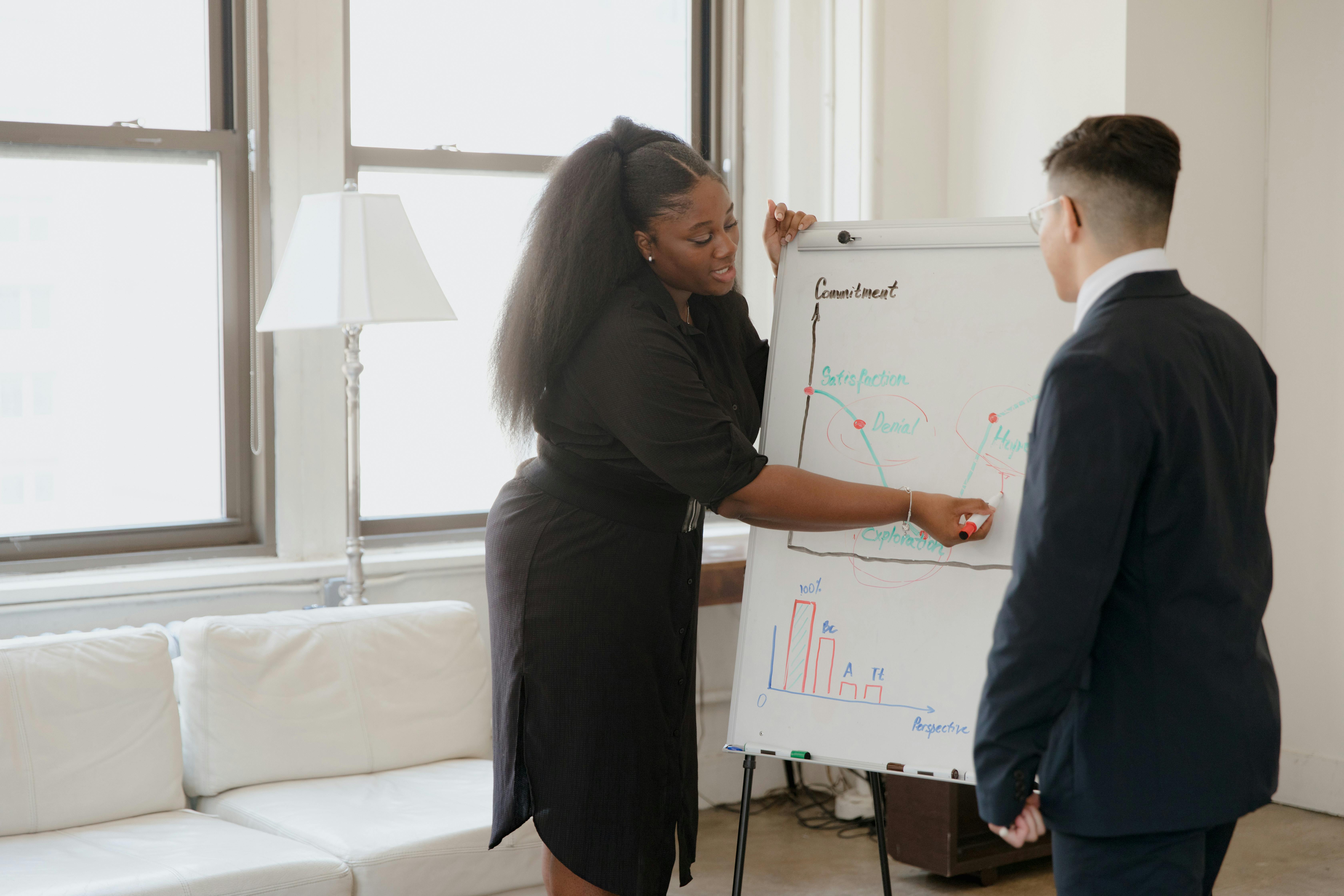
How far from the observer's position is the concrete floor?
297cm

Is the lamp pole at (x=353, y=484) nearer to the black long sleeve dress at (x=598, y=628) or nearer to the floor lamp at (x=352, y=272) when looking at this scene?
the floor lamp at (x=352, y=272)

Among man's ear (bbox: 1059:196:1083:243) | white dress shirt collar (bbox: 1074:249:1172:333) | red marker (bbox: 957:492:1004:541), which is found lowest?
red marker (bbox: 957:492:1004:541)

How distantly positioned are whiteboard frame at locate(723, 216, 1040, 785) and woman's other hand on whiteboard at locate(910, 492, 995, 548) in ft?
1.08

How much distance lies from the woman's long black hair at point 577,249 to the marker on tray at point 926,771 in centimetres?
80

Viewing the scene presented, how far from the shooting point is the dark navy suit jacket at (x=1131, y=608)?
117 centimetres

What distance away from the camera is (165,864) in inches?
80.2

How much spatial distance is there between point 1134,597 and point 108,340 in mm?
2702

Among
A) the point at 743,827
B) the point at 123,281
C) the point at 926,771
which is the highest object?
the point at 123,281

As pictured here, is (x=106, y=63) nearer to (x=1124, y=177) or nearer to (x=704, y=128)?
(x=704, y=128)

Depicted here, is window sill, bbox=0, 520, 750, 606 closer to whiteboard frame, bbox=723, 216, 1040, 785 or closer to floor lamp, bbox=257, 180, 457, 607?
floor lamp, bbox=257, 180, 457, 607

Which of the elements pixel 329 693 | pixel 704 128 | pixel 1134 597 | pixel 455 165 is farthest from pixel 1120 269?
pixel 704 128

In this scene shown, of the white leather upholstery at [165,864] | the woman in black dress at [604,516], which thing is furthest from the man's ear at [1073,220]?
the white leather upholstery at [165,864]

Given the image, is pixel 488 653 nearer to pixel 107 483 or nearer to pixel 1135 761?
pixel 107 483

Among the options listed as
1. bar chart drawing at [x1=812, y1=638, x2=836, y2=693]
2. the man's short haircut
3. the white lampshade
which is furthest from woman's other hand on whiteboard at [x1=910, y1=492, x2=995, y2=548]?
the white lampshade
